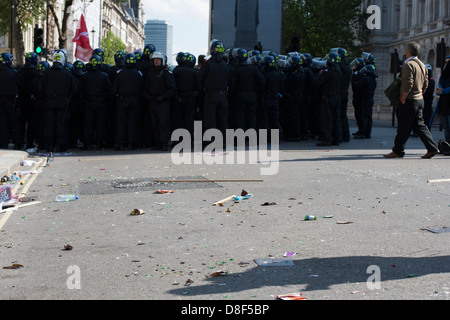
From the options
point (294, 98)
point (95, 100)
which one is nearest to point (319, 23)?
point (294, 98)

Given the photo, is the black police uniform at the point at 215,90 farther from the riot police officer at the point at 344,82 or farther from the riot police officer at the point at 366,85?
the riot police officer at the point at 366,85

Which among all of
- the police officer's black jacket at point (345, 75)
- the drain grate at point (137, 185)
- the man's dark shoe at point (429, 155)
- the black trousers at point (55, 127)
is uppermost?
the police officer's black jacket at point (345, 75)

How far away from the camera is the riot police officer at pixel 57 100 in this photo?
1638 centimetres

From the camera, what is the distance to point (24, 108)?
57.5 feet

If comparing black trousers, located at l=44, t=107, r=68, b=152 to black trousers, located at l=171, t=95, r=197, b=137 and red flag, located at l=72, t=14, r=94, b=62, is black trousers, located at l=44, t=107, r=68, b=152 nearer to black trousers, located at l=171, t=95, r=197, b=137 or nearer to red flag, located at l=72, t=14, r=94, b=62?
black trousers, located at l=171, t=95, r=197, b=137

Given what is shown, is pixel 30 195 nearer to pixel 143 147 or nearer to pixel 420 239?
pixel 420 239

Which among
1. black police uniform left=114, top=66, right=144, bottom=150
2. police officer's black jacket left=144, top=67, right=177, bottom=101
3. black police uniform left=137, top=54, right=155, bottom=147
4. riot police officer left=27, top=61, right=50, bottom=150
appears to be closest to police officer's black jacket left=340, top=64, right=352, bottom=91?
police officer's black jacket left=144, top=67, right=177, bottom=101

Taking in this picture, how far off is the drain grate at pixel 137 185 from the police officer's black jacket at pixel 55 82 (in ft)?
18.8

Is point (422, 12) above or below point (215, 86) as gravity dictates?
above

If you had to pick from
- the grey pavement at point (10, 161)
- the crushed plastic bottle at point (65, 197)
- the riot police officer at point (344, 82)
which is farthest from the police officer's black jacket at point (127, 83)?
the crushed plastic bottle at point (65, 197)

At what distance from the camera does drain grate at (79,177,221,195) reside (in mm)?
10156

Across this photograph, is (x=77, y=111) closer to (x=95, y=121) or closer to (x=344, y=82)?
(x=95, y=121)

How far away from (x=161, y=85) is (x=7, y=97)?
363 centimetres

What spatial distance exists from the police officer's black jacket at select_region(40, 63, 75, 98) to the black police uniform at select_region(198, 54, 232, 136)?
3.10 metres
